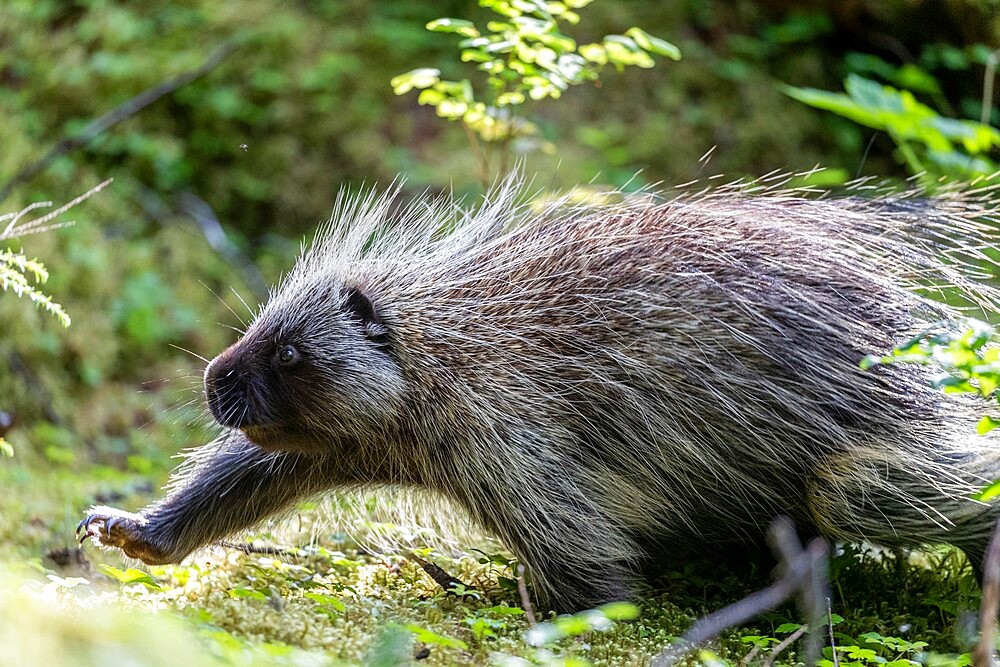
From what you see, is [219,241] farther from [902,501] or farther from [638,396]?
[902,501]

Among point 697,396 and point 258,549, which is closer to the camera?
point 697,396

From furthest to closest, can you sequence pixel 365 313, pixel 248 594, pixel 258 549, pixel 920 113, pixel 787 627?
pixel 920 113, pixel 258 549, pixel 365 313, pixel 787 627, pixel 248 594

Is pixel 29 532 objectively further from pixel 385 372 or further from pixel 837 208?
pixel 837 208

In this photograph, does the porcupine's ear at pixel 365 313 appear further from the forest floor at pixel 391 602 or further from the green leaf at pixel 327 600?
the green leaf at pixel 327 600

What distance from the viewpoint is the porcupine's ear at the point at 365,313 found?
4.74m

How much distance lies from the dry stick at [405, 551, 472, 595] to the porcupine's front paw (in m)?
1.29

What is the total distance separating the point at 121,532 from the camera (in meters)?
4.91

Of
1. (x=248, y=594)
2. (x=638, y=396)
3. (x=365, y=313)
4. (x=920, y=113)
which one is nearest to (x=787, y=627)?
(x=638, y=396)

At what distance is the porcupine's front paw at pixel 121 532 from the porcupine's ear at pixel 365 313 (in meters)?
1.47

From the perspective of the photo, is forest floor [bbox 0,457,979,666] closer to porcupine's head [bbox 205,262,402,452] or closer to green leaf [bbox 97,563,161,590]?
green leaf [bbox 97,563,161,590]

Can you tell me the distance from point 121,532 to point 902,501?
3.64 metres

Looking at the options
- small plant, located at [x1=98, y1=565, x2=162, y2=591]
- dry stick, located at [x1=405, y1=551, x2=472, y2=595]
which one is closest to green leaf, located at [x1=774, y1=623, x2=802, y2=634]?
dry stick, located at [x1=405, y1=551, x2=472, y2=595]

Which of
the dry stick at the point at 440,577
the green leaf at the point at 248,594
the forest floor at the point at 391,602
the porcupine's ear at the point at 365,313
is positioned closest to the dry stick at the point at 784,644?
the forest floor at the point at 391,602

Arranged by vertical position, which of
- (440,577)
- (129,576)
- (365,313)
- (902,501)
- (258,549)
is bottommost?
(258,549)
